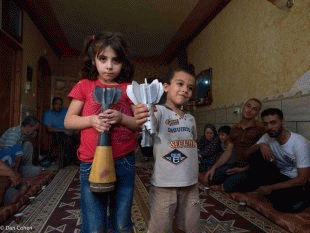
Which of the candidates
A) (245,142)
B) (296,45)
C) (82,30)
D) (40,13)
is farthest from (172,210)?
(82,30)

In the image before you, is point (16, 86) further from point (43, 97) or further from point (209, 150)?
point (209, 150)

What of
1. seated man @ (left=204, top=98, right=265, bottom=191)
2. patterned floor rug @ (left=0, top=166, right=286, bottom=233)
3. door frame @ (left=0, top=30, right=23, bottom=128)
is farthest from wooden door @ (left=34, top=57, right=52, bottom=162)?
seated man @ (left=204, top=98, right=265, bottom=191)

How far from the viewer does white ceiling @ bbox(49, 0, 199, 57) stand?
15.5ft

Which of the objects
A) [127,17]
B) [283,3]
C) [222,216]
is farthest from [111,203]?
[127,17]

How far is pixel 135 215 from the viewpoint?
222 cm

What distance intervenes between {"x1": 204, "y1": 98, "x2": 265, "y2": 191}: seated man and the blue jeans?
230 centimetres

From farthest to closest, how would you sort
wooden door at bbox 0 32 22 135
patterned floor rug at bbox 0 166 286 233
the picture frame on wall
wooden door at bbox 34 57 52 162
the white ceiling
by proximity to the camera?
wooden door at bbox 34 57 52 162 < the white ceiling < wooden door at bbox 0 32 22 135 < the picture frame on wall < patterned floor rug at bbox 0 166 286 233

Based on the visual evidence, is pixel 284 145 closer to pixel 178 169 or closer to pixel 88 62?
pixel 178 169

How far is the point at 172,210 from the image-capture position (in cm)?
123

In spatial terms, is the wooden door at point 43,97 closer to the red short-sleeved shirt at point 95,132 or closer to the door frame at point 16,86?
the door frame at point 16,86

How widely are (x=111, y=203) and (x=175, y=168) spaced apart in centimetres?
37

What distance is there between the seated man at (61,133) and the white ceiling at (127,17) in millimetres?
1822

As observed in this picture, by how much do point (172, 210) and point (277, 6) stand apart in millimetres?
2914

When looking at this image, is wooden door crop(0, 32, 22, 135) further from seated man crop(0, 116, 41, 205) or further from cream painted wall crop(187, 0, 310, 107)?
cream painted wall crop(187, 0, 310, 107)
